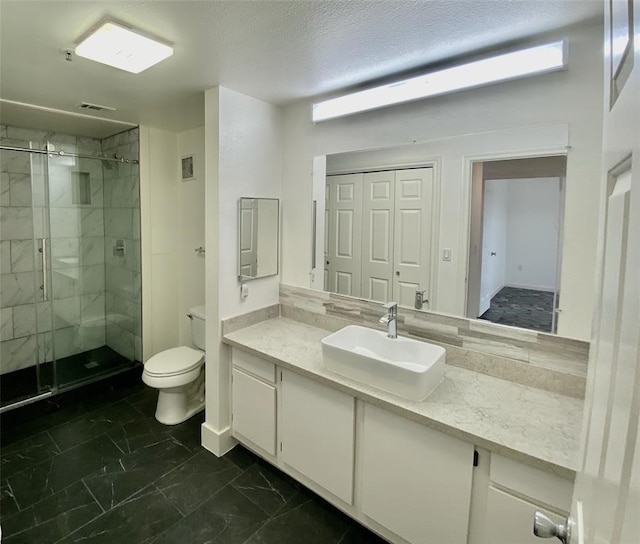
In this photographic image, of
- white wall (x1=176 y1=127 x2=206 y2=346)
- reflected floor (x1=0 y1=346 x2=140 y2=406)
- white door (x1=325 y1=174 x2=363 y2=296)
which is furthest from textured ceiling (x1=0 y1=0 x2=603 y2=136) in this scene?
reflected floor (x1=0 y1=346 x2=140 y2=406)

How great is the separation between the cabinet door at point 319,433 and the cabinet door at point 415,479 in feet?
0.33

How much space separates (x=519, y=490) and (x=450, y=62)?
74.2 inches

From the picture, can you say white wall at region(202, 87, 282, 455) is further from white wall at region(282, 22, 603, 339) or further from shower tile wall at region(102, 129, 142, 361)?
shower tile wall at region(102, 129, 142, 361)

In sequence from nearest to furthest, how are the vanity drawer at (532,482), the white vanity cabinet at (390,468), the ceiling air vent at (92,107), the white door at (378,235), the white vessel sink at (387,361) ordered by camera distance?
1. the vanity drawer at (532,482)
2. the white vanity cabinet at (390,468)
3. the white vessel sink at (387,361)
4. the white door at (378,235)
5. the ceiling air vent at (92,107)

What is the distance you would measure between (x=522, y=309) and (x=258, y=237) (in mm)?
1621

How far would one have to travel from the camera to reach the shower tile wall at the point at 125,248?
3.33 metres

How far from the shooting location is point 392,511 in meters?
1.63

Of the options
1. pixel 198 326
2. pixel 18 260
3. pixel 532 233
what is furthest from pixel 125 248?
pixel 532 233

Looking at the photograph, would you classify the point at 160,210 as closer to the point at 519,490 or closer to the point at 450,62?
the point at 450,62

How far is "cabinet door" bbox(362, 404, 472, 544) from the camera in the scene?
1.43m

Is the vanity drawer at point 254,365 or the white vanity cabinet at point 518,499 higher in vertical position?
the vanity drawer at point 254,365

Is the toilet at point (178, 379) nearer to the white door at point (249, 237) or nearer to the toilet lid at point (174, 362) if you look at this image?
the toilet lid at point (174, 362)

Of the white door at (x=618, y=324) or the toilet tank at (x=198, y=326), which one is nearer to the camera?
the white door at (x=618, y=324)

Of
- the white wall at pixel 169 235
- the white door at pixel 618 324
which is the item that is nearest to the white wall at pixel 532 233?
the white door at pixel 618 324
